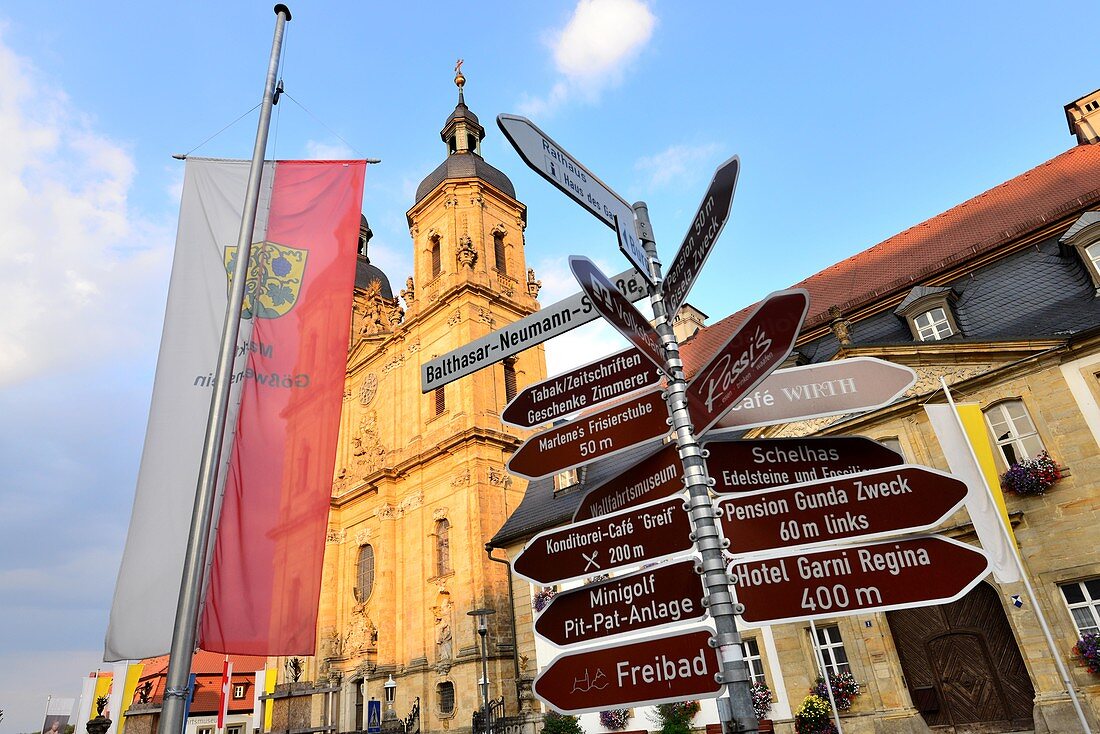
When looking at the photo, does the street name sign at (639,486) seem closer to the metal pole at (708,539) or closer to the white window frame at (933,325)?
the metal pole at (708,539)

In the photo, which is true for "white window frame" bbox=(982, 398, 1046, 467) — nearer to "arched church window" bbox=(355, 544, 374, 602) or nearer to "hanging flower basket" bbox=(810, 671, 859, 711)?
"hanging flower basket" bbox=(810, 671, 859, 711)

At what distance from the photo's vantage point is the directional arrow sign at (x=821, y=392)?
2996 millimetres

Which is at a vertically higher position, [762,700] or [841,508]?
[841,508]

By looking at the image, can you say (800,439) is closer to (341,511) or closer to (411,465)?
(411,465)

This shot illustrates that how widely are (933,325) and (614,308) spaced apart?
14844 mm

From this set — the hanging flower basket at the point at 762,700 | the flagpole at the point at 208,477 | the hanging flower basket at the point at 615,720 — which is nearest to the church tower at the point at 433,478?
the hanging flower basket at the point at 615,720

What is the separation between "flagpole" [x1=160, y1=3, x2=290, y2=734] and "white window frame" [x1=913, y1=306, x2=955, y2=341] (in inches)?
575

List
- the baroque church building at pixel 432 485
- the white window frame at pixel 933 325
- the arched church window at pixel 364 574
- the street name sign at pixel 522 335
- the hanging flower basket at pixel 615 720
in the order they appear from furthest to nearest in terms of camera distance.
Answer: the arched church window at pixel 364 574, the baroque church building at pixel 432 485, the hanging flower basket at pixel 615 720, the white window frame at pixel 933 325, the street name sign at pixel 522 335

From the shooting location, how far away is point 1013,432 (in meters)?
13.1

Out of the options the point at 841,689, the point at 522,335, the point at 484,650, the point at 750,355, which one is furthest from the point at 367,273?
the point at 750,355

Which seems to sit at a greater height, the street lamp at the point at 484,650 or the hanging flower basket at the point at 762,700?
the street lamp at the point at 484,650

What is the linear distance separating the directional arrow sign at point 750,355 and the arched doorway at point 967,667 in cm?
1330

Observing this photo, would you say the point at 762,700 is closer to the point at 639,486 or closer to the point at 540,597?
the point at 540,597

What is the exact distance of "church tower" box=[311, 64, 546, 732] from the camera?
2775 cm
